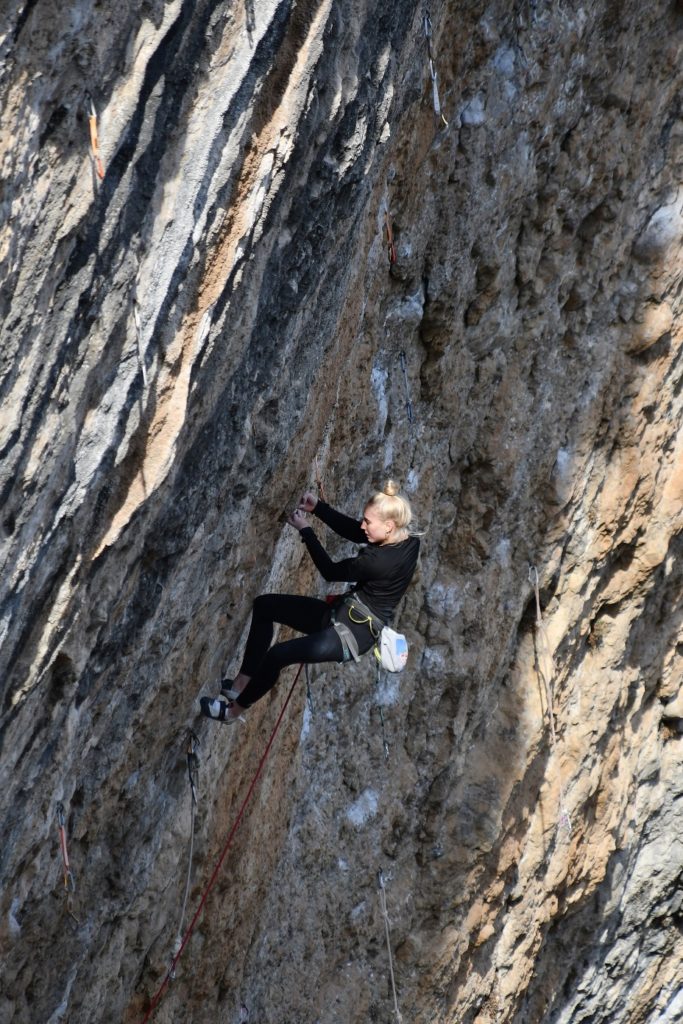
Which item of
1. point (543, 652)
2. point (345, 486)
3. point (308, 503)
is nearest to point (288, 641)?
point (308, 503)

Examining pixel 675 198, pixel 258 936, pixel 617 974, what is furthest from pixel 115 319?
pixel 617 974

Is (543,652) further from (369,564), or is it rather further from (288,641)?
(288,641)

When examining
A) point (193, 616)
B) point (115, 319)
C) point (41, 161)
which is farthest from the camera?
point (193, 616)

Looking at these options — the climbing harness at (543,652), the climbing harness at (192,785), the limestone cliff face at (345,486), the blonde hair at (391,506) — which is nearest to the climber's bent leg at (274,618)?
the limestone cliff face at (345,486)

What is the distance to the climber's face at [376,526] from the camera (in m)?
5.46

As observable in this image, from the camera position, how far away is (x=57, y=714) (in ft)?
15.8

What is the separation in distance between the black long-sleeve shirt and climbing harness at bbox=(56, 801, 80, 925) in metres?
1.50

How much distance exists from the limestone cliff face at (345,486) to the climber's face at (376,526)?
20.2 inches

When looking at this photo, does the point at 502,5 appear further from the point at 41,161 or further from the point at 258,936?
the point at 258,936

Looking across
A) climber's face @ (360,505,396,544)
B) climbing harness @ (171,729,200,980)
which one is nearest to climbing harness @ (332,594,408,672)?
climber's face @ (360,505,396,544)

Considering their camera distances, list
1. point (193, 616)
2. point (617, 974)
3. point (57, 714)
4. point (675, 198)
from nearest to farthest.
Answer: point (57, 714), point (193, 616), point (675, 198), point (617, 974)

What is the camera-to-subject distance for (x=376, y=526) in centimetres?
547

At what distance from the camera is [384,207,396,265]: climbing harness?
6.38 meters

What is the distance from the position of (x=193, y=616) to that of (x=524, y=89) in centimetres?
374
